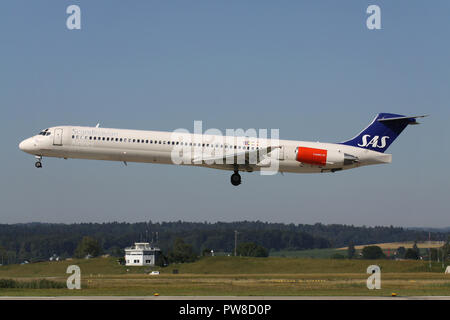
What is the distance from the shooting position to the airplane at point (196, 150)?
1839 inches

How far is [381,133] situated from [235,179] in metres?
12.1

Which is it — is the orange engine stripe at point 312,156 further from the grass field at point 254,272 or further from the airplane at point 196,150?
the grass field at point 254,272

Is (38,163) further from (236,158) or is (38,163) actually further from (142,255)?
(142,255)

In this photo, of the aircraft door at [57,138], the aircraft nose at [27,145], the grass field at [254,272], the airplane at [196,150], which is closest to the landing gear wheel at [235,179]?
the airplane at [196,150]

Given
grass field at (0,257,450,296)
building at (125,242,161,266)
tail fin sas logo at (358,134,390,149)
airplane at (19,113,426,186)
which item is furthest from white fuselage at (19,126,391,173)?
building at (125,242,161,266)

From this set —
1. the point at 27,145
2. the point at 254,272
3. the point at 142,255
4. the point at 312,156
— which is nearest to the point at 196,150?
the point at 312,156

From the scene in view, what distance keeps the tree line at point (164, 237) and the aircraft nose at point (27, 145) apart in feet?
181

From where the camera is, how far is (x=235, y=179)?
4919 cm

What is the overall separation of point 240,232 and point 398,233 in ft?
148

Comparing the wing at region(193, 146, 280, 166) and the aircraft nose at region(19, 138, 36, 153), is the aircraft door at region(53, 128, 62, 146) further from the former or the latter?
the wing at region(193, 146, 280, 166)
